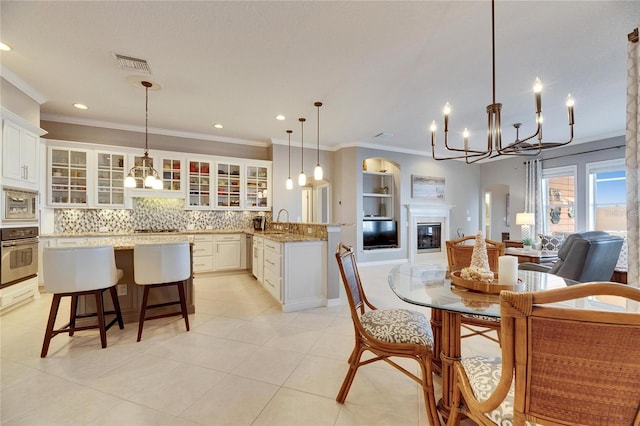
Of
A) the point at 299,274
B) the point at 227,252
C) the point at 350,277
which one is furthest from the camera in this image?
the point at 227,252

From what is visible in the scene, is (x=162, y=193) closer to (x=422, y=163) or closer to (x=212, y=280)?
(x=212, y=280)

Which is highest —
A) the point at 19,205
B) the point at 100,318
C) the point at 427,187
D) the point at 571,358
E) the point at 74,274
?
the point at 427,187

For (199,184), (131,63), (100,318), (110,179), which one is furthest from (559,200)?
(110,179)

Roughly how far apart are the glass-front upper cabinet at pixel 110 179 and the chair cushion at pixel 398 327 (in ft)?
16.2

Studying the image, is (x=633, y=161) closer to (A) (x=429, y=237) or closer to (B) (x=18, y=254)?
(A) (x=429, y=237)

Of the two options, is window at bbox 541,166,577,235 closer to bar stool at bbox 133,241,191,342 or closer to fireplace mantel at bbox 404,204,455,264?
fireplace mantel at bbox 404,204,455,264

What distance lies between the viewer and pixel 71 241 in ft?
13.3

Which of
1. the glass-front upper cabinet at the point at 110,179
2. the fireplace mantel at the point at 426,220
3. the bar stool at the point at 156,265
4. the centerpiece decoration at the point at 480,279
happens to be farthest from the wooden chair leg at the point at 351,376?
the fireplace mantel at the point at 426,220

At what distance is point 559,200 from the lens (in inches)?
245

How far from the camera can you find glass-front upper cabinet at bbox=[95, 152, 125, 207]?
4.58 m

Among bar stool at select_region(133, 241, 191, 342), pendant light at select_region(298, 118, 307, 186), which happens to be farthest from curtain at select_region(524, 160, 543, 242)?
bar stool at select_region(133, 241, 191, 342)

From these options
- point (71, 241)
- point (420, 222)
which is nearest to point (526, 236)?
point (420, 222)

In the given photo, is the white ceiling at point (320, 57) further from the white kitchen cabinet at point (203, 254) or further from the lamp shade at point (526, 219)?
the white kitchen cabinet at point (203, 254)

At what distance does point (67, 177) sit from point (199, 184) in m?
1.97
